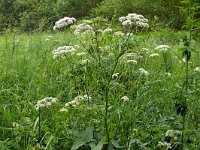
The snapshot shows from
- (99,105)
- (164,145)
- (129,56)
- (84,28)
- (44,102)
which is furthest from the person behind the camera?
(129,56)

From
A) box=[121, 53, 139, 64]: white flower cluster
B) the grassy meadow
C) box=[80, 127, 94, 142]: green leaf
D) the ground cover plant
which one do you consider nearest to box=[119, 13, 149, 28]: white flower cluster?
the ground cover plant

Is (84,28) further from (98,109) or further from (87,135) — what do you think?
(87,135)

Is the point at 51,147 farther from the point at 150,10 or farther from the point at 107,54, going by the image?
the point at 150,10

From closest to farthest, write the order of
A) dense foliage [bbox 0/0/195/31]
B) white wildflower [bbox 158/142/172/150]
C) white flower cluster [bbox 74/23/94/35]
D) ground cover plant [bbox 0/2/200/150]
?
white wildflower [bbox 158/142/172/150] < ground cover plant [bbox 0/2/200/150] < white flower cluster [bbox 74/23/94/35] < dense foliage [bbox 0/0/195/31]

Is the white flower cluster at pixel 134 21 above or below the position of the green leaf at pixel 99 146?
above

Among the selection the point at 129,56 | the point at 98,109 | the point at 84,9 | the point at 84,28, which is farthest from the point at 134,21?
the point at 84,9

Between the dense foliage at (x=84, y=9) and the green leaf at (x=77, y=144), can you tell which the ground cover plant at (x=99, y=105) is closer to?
the green leaf at (x=77, y=144)

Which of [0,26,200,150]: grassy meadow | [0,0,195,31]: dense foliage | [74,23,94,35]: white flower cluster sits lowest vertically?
[0,0,195,31]: dense foliage

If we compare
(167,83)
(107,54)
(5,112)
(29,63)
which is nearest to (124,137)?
(5,112)

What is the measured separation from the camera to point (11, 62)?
363cm

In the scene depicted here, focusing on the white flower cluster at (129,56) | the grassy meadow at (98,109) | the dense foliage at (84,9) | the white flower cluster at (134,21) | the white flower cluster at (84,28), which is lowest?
the dense foliage at (84,9)

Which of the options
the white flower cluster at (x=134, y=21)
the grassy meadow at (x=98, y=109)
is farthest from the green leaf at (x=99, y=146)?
the white flower cluster at (x=134, y=21)

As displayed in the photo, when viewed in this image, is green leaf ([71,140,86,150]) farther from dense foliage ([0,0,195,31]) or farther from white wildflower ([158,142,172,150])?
dense foliage ([0,0,195,31])

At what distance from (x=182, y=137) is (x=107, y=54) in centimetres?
167
